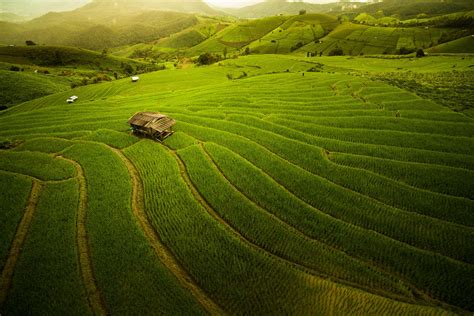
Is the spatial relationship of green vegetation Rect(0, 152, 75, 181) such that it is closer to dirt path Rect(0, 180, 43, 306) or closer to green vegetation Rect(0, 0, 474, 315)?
green vegetation Rect(0, 0, 474, 315)

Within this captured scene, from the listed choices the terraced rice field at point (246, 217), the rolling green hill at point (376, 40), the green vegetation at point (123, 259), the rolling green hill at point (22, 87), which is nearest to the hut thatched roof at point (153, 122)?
the terraced rice field at point (246, 217)

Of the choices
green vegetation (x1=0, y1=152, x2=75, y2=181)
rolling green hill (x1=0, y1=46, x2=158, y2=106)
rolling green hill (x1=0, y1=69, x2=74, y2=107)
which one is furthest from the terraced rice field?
rolling green hill (x1=0, y1=46, x2=158, y2=106)

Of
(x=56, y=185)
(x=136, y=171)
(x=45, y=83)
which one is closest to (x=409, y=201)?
(x=136, y=171)

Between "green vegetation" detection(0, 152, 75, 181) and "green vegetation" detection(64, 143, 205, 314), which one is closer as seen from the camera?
"green vegetation" detection(64, 143, 205, 314)

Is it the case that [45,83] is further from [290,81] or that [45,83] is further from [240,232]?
[240,232]

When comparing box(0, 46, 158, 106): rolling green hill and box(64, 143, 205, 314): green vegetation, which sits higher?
box(0, 46, 158, 106): rolling green hill
